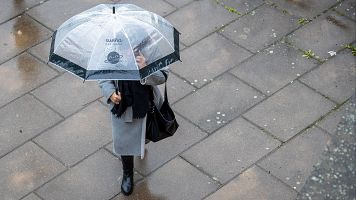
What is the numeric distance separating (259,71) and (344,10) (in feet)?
5.72

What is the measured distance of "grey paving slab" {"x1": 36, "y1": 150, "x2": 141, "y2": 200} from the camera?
22.4 feet

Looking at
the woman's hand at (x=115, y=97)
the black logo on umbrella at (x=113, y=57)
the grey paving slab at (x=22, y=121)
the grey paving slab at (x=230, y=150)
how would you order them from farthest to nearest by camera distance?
the grey paving slab at (x=22, y=121), the grey paving slab at (x=230, y=150), the woman's hand at (x=115, y=97), the black logo on umbrella at (x=113, y=57)

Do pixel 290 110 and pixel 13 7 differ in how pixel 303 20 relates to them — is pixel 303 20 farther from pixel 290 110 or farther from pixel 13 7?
pixel 13 7

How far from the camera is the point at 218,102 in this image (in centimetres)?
784

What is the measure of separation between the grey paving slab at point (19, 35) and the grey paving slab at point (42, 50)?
71mm

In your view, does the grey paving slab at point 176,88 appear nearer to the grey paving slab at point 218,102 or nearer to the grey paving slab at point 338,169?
the grey paving slab at point 218,102

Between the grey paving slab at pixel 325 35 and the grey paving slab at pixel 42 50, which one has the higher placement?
the grey paving slab at pixel 325 35

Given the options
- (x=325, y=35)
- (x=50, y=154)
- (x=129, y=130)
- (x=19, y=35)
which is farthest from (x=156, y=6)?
(x=129, y=130)

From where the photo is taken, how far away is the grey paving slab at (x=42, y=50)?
8.39 meters

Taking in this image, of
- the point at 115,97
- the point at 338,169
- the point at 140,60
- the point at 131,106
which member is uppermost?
the point at 140,60

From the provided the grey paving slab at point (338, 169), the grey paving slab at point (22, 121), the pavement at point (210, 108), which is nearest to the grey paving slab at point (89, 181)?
the pavement at point (210, 108)

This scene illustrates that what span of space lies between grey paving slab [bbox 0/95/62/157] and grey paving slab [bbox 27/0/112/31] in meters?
1.37

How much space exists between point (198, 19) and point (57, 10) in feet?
5.86

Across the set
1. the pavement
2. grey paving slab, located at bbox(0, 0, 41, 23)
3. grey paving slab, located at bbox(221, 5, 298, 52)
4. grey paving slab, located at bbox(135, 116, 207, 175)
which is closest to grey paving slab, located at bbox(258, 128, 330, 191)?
the pavement
